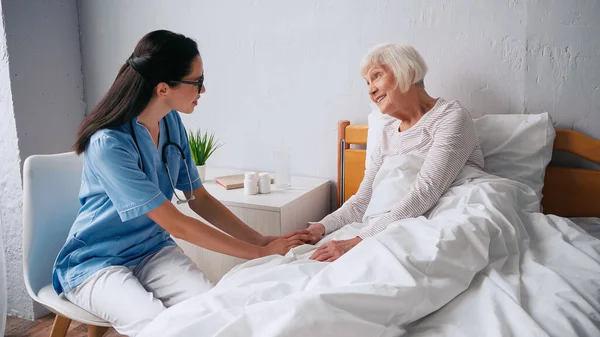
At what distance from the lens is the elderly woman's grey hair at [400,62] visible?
1600 millimetres

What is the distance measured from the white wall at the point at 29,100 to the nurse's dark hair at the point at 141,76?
1052 mm

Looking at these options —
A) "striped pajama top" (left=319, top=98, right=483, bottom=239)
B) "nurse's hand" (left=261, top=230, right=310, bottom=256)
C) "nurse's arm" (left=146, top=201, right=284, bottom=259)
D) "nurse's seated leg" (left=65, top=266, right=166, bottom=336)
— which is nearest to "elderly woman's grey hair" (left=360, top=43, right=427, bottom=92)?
"striped pajama top" (left=319, top=98, right=483, bottom=239)

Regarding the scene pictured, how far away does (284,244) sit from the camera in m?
1.47

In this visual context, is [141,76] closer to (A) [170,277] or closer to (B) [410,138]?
(A) [170,277]

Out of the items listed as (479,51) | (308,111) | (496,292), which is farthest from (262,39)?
(496,292)

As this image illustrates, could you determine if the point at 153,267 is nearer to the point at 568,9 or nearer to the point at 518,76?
the point at 518,76

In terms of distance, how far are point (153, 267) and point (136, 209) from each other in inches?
9.4

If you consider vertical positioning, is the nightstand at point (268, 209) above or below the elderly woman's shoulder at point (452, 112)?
below

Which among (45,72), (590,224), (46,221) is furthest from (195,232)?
(45,72)

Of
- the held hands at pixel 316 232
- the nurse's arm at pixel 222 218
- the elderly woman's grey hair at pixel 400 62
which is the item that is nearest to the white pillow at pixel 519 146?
the elderly woman's grey hair at pixel 400 62

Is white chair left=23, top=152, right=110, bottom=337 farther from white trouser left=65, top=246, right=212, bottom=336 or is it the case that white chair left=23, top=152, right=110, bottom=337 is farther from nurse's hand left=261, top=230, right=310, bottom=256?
nurse's hand left=261, top=230, right=310, bottom=256

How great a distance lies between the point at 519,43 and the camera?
1749mm

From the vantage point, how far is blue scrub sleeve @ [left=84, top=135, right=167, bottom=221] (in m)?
1.29

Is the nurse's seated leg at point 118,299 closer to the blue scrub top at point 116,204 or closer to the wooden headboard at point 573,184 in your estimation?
the blue scrub top at point 116,204
